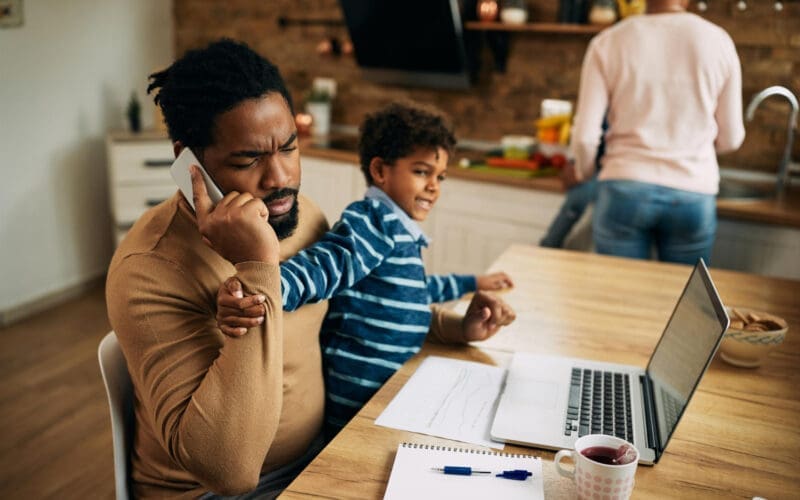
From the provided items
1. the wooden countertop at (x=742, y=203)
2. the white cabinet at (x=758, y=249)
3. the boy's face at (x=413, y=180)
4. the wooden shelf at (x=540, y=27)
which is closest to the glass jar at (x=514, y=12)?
the wooden shelf at (x=540, y=27)

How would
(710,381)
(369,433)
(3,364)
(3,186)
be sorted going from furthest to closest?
(3,186)
(3,364)
(710,381)
(369,433)

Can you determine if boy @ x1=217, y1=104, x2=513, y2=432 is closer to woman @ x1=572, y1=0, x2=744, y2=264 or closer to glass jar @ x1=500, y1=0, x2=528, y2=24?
woman @ x1=572, y1=0, x2=744, y2=264

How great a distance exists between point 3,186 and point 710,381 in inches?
126

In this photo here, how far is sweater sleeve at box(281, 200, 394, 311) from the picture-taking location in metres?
1.20

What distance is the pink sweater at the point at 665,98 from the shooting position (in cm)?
234

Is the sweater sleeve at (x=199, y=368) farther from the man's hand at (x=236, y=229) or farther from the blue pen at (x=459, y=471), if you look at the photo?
the blue pen at (x=459, y=471)

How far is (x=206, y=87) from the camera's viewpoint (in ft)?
3.65

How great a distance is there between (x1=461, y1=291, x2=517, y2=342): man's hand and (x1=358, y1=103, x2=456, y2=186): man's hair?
0.35 metres

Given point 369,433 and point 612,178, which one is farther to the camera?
point 612,178

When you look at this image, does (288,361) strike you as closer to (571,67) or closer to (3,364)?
(3,364)

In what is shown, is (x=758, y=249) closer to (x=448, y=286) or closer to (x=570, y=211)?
(x=570, y=211)

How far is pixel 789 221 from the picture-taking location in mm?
2600

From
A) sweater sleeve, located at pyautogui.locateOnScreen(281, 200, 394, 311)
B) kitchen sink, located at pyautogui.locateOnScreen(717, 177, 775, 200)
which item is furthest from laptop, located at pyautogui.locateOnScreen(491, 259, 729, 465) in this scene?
kitchen sink, located at pyautogui.locateOnScreen(717, 177, 775, 200)

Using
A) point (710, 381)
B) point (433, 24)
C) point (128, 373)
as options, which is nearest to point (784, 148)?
point (433, 24)
